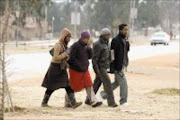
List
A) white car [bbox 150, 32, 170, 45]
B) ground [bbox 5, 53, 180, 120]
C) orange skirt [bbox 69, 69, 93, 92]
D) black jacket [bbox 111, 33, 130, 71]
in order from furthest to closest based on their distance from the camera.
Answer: white car [bbox 150, 32, 170, 45], black jacket [bbox 111, 33, 130, 71], orange skirt [bbox 69, 69, 93, 92], ground [bbox 5, 53, 180, 120]

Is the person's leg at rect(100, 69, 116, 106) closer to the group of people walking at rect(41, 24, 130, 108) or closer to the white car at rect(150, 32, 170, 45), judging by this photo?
the group of people walking at rect(41, 24, 130, 108)

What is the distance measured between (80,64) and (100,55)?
1.81ft

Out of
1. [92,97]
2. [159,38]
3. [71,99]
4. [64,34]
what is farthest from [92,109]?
[159,38]

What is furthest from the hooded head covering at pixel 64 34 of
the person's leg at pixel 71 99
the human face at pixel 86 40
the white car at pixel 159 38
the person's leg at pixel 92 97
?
the white car at pixel 159 38

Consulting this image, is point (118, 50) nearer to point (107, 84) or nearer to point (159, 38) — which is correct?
point (107, 84)

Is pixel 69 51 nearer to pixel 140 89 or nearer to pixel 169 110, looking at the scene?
pixel 169 110

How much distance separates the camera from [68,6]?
307ft

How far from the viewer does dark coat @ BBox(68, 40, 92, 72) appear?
10.5 meters

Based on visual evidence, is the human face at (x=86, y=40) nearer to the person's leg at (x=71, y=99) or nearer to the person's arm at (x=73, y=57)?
the person's arm at (x=73, y=57)

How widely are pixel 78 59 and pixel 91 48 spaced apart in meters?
0.39

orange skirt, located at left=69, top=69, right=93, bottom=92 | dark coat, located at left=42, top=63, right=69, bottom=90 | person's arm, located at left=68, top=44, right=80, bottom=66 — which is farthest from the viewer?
orange skirt, located at left=69, top=69, right=93, bottom=92

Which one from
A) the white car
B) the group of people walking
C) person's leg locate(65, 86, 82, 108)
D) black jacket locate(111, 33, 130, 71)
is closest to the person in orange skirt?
the group of people walking

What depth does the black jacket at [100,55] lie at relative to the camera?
35.6ft

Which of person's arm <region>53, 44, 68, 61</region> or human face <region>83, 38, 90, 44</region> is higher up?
human face <region>83, 38, 90, 44</region>
